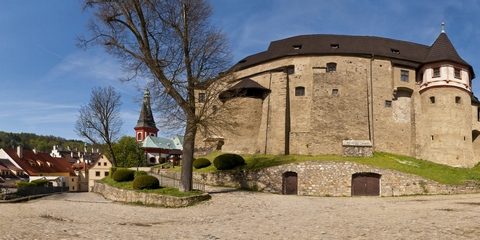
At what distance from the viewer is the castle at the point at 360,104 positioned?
112 feet

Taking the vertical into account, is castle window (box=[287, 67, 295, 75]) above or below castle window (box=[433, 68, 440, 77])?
above

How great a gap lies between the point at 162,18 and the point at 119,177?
12.3m

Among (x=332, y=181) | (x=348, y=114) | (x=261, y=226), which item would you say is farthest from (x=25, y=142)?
(x=261, y=226)

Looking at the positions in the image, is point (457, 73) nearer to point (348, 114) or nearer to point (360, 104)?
point (360, 104)

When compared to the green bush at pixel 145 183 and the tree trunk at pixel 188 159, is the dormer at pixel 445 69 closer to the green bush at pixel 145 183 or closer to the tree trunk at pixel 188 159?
the tree trunk at pixel 188 159

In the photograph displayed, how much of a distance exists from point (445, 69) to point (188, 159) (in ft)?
85.4

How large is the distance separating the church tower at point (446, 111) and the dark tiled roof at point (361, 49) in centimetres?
19

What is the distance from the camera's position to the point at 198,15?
21.0 m

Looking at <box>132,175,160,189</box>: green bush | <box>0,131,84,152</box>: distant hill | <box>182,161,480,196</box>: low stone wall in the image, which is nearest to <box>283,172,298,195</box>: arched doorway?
<box>182,161,480,196</box>: low stone wall

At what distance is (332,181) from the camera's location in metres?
24.6

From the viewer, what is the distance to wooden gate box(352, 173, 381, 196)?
80.6 feet

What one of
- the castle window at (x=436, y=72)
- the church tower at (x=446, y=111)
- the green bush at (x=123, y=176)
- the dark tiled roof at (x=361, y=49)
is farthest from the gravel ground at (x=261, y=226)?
the dark tiled roof at (x=361, y=49)

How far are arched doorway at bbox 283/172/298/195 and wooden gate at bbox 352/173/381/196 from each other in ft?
12.2

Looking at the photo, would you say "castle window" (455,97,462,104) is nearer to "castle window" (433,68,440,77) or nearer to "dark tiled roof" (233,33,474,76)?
"castle window" (433,68,440,77)
